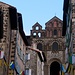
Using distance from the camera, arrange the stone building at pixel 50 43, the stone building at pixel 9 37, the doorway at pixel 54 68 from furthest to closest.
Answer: the doorway at pixel 54 68, the stone building at pixel 50 43, the stone building at pixel 9 37

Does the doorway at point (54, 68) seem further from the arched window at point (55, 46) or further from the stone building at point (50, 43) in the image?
the arched window at point (55, 46)

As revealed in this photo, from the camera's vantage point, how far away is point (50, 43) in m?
58.3

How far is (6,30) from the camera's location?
78.6 feet

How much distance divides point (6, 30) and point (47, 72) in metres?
34.6

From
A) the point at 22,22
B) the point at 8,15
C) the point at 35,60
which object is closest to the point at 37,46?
the point at 35,60

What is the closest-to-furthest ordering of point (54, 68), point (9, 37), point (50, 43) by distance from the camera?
point (9, 37), point (50, 43), point (54, 68)

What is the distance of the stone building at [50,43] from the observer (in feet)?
190

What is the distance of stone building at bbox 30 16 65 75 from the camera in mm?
57844

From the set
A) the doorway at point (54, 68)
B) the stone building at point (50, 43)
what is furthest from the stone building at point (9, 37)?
the doorway at point (54, 68)

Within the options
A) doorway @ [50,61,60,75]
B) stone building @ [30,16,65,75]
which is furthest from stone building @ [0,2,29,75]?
doorway @ [50,61,60,75]

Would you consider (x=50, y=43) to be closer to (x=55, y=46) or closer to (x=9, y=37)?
(x=55, y=46)

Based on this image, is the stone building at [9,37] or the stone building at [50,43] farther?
the stone building at [50,43]

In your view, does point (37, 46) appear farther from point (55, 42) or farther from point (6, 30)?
point (6, 30)

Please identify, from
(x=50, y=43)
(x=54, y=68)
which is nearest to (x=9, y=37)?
(x=50, y=43)
